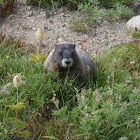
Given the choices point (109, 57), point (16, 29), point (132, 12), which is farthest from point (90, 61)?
point (132, 12)

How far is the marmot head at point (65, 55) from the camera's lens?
12.6 feet

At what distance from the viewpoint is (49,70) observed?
4.14 metres

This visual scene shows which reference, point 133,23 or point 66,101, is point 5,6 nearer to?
point 133,23

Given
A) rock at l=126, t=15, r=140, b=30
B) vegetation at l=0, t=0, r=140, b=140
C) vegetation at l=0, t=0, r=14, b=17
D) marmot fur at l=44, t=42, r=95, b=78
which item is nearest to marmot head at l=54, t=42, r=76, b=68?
marmot fur at l=44, t=42, r=95, b=78

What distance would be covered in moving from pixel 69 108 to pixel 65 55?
0.95m

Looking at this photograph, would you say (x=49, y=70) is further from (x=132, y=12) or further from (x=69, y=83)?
(x=132, y=12)

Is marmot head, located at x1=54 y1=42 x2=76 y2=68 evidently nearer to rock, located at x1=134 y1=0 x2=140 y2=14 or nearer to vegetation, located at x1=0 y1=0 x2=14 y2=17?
vegetation, located at x1=0 y1=0 x2=14 y2=17

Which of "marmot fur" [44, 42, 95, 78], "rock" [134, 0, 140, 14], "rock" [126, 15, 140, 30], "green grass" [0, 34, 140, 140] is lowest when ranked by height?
"green grass" [0, 34, 140, 140]

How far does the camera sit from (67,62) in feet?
12.6

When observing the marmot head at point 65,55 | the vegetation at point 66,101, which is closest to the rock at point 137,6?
the vegetation at point 66,101

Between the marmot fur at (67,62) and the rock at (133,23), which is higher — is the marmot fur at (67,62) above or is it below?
below

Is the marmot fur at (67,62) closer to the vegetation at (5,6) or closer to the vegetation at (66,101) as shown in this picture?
the vegetation at (66,101)

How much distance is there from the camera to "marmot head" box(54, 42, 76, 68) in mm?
3849

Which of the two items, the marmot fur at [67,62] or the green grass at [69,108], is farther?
the marmot fur at [67,62]
